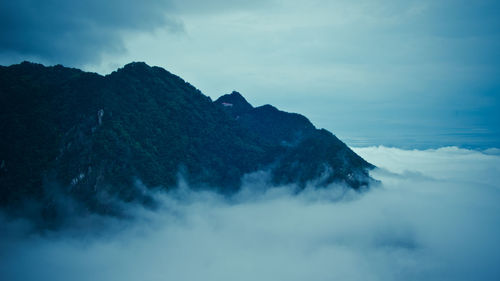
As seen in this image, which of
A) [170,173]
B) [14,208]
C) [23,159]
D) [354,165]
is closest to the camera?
[14,208]

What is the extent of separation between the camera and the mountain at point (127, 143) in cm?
4272

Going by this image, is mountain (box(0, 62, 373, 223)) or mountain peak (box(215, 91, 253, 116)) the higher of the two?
mountain peak (box(215, 91, 253, 116))

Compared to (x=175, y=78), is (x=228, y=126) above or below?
below

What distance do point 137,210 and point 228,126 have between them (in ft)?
106

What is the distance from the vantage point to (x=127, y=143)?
171ft

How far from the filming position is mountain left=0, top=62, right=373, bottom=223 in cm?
4272

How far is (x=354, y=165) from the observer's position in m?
68.1

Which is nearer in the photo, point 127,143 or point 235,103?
point 127,143

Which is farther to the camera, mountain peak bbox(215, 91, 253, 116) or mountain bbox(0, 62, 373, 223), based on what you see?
mountain peak bbox(215, 91, 253, 116)

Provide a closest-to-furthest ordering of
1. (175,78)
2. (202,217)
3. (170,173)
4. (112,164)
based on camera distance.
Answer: (112,164)
(170,173)
(202,217)
(175,78)

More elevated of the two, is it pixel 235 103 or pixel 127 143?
pixel 235 103

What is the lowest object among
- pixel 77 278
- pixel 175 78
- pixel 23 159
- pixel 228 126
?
pixel 77 278

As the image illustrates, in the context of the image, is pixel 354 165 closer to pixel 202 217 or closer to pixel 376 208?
pixel 376 208

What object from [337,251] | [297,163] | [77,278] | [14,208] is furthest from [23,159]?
[337,251]
